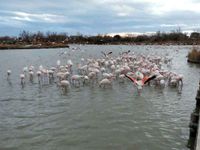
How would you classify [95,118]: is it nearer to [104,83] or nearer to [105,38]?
[104,83]

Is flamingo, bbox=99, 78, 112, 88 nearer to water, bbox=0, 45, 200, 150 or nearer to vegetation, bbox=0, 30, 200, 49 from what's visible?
water, bbox=0, 45, 200, 150

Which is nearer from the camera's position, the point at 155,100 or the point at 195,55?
the point at 155,100

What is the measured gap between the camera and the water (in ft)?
32.5

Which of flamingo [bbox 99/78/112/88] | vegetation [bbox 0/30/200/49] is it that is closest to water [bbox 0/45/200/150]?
flamingo [bbox 99/78/112/88]

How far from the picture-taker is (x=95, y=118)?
12.4 meters

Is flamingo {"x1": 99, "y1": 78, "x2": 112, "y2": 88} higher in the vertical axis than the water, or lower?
higher

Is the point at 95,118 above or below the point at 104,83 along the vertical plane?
below

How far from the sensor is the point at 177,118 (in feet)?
40.2

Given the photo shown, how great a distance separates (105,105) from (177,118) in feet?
11.2

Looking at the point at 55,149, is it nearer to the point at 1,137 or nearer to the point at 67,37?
the point at 1,137

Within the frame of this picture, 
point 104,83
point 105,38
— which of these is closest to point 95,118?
point 104,83

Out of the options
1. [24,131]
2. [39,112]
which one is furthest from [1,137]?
[39,112]

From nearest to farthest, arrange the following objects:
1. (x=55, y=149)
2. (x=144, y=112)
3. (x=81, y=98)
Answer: (x=55, y=149)
(x=144, y=112)
(x=81, y=98)

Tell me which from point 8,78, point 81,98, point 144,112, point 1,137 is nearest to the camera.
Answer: point 1,137
